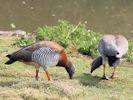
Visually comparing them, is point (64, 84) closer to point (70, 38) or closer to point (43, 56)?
point (43, 56)

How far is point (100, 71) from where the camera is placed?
9719 mm

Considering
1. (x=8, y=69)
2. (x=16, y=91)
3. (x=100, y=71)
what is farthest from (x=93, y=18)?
(x=16, y=91)

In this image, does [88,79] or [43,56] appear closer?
[43,56]

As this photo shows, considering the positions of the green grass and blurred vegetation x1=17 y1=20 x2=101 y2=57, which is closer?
the green grass

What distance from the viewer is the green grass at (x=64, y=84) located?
6.36 metres

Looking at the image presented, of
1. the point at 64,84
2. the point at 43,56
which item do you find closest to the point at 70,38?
the point at 43,56

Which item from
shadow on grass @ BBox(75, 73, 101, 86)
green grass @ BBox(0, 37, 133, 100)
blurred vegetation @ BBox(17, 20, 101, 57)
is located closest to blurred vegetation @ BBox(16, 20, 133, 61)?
blurred vegetation @ BBox(17, 20, 101, 57)

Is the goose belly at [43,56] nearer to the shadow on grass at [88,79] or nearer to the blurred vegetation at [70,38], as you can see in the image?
the shadow on grass at [88,79]

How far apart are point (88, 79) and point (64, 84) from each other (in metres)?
2.06

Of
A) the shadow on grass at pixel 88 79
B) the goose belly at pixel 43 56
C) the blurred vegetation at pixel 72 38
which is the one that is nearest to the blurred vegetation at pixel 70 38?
the blurred vegetation at pixel 72 38

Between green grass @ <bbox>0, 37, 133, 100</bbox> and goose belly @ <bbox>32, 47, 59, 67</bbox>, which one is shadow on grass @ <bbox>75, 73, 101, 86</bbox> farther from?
goose belly @ <bbox>32, 47, 59, 67</bbox>

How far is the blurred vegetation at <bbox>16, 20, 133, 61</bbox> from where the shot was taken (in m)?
11.3

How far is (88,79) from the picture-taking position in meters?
8.72

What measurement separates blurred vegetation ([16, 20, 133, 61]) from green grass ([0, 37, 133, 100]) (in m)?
0.28
